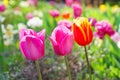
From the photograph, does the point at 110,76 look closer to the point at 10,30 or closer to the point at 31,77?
the point at 31,77

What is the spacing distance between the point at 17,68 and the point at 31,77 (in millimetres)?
143

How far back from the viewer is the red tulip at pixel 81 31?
2.07 m

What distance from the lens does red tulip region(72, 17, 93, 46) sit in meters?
2.07

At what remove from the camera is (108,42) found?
3.41 meters

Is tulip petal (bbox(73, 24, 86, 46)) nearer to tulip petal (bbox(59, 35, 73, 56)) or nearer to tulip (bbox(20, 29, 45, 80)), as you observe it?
tulip petal (bbox(59, 35, 73, 56))

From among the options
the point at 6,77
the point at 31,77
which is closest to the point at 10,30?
the point at 31,77

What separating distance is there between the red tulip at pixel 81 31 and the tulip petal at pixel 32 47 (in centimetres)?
21

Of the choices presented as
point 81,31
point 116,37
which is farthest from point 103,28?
point 81,31

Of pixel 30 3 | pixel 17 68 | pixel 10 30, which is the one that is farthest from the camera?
pixel 30 3

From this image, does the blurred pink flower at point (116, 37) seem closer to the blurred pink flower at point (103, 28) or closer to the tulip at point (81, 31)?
the blurred pink flower at point (103, 28)

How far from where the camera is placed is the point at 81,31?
207 cm

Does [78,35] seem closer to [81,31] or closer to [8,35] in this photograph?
[81,31]

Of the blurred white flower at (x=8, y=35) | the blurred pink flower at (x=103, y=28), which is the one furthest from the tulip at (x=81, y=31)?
the blurred white flower at (x=8, y=35)

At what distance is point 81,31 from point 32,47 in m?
0.28
